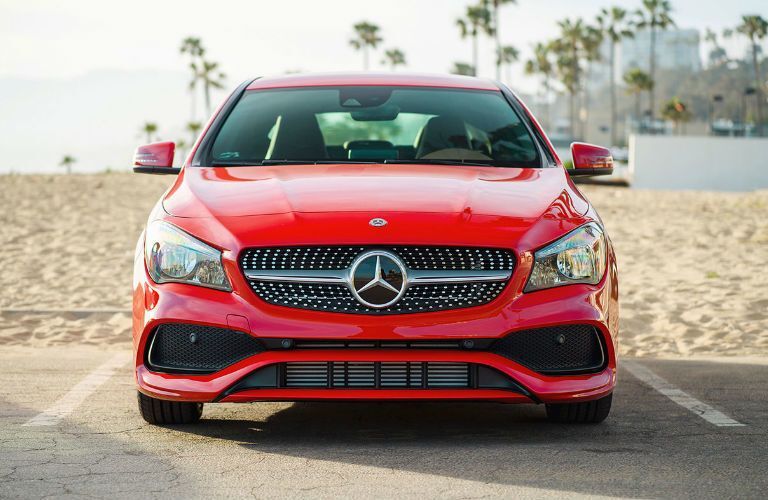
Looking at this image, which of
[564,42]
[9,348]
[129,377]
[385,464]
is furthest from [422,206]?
[564,42]

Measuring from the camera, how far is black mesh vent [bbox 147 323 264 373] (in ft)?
15.8

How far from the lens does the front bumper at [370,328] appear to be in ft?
15.5

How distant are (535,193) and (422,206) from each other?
58cm

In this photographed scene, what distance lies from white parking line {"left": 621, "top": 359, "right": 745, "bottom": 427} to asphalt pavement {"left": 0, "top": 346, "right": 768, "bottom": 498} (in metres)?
0.01

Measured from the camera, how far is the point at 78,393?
6383 millimetres

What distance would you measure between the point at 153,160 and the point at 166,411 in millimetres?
1480

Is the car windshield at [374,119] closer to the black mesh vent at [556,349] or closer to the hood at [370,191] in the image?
the hood at [370,191]

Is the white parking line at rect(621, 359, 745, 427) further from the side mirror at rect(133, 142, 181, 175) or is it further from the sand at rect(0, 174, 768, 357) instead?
the side mirror at rect(133, 142, 181, 175)

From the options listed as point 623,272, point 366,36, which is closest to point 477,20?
point 366,36

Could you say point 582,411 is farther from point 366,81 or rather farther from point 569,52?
point 569,52

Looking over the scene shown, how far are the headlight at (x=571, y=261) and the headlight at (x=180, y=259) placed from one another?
121cm

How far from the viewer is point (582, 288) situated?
4926mm

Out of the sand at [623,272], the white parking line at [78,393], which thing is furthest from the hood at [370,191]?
the sand at [623,272]

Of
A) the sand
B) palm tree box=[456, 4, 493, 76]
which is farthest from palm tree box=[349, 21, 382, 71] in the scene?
the sand
